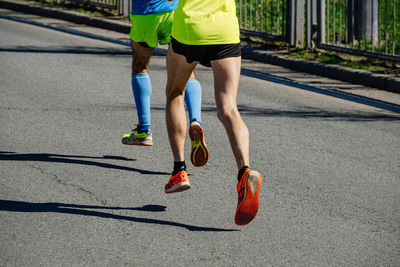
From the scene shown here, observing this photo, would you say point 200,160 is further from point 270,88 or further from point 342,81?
point 342,81

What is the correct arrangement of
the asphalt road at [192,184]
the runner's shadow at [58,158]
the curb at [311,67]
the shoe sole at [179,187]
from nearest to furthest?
the asphalt road at [192,184] < the shoe sole at [179,187] < the runner's shadow at [58,158] < the curb at [311,67]

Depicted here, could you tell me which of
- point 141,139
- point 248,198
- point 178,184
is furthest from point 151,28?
point 248,198

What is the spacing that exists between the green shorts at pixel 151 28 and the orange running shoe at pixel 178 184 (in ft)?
4.96

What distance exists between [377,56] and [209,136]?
4.17 metres

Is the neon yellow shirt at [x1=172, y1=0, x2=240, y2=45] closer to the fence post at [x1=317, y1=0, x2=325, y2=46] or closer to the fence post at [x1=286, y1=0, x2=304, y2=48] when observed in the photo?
the fence post at [x1=317, y1=0, x2=325, y2=46]

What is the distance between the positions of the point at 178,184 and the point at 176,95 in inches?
22.8

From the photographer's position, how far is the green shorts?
6.18 m

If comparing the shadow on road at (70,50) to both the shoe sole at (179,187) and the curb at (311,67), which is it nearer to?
the curb at (311,67)

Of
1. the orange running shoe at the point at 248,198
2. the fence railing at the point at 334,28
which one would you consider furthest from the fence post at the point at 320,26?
the orange running shoe at the point at 248,198

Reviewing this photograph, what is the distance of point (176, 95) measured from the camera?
197 inches

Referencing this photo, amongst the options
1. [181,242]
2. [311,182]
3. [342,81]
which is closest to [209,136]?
[311,182]

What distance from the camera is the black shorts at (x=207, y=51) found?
4703 mm

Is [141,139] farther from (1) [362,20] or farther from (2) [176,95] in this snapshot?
(1) [362,20]

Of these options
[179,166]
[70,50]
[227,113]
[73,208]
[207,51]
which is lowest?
[73,208]
